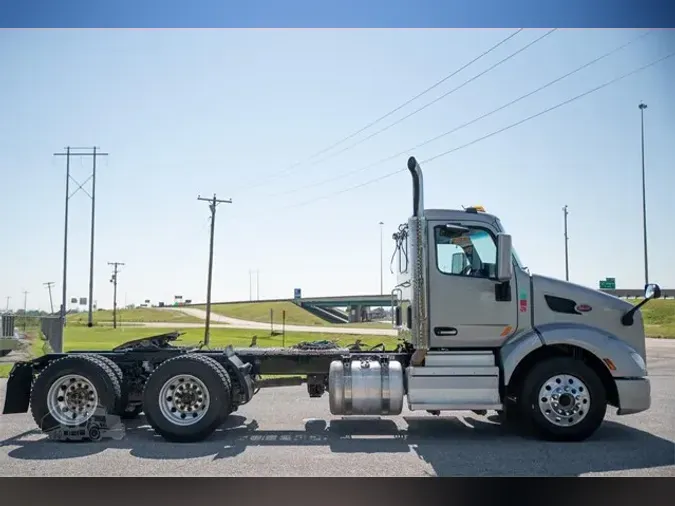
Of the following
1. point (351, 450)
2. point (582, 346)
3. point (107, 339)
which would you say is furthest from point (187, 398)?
point (107, 339)

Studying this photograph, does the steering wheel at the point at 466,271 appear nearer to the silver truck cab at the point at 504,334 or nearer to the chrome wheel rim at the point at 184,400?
the silver truck cab at the point at 504,334

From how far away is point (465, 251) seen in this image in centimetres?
904

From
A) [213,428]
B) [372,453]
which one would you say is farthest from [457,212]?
[213,428]

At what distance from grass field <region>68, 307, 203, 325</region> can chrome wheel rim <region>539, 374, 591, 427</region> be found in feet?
60.2

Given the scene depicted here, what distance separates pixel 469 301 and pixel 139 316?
80.3 feet

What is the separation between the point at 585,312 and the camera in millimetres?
8945

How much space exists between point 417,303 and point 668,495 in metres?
3.55

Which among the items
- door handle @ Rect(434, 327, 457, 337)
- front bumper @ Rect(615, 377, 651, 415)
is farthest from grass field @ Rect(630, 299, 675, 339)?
door handle @ Rect(434, 327, 457, 337)

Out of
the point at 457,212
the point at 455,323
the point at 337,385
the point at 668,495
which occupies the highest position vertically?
the point at 457,212

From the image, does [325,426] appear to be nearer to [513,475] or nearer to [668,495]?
[513,475]

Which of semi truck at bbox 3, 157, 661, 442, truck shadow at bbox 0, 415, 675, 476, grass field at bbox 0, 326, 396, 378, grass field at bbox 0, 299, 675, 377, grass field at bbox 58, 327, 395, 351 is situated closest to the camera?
truck shadow at bbox 0, 415, 675, 476

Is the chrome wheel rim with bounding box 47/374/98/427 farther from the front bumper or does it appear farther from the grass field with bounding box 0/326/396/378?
the front bumper

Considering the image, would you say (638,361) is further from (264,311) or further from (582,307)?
(264,311)

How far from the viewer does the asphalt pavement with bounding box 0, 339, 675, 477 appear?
7.09 metres
